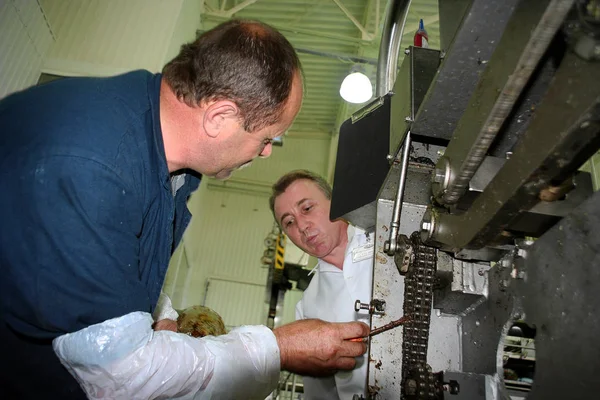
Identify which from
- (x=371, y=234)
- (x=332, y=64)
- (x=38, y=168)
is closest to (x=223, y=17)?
(x=332, y=64)

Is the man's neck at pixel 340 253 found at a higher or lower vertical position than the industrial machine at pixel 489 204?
higher

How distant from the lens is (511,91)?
488 millimetres

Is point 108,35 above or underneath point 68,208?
above

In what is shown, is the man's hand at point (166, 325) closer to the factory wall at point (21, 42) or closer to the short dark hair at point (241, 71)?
the short dark hair at point (241, 71)

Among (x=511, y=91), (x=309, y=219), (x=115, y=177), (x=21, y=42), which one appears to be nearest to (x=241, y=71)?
(x=115, y=177)

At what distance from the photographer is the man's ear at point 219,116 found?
93cm

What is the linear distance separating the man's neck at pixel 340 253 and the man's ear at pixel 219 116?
3.27 ft

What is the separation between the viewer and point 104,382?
29.4 inches

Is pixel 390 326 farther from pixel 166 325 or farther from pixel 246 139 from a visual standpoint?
pixel 166 325

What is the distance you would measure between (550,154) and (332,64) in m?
5.42

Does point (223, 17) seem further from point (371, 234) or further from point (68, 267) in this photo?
point (68, 267)

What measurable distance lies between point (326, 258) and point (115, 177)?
1.23 meters

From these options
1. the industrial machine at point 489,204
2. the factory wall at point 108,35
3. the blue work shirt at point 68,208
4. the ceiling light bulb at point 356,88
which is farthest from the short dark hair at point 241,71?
the ceiling light bulb at point 356,88

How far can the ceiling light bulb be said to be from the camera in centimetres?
324
